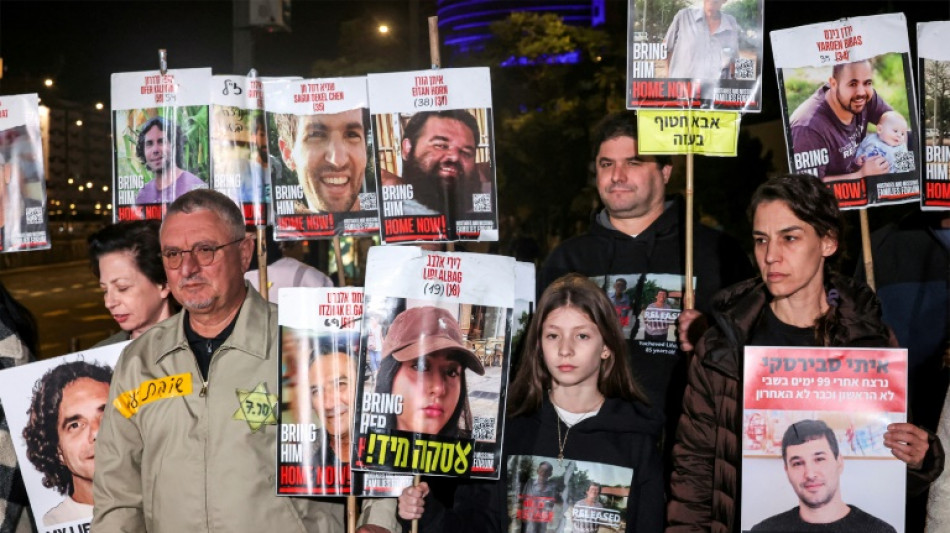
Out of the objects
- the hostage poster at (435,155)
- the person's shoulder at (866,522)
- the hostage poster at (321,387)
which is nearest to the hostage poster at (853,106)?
the hostage poster at (435,155)

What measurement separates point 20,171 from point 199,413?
185 centimetres

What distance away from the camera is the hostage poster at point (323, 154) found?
4465 mm

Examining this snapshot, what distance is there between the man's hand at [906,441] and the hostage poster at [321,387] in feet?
5.24

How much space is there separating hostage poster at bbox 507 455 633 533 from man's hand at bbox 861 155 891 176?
153 cm

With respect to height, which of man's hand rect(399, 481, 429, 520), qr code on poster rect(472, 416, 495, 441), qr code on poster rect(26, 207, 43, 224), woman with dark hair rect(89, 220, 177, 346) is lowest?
man's hand rect(399, 481, 429, 520)

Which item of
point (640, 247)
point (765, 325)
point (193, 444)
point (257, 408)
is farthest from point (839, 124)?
point (193, 444)

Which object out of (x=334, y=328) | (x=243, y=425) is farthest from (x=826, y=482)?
(x=243, y=425)

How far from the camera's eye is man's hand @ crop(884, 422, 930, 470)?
120 inches

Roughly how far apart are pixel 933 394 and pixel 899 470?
1.79 meters

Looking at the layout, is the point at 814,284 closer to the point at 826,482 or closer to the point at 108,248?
the point at 826,482

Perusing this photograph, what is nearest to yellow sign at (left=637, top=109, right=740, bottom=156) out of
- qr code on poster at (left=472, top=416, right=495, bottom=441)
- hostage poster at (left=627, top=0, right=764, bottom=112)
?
hostage poster at (left=627, top=0, right=764, bottom=112)

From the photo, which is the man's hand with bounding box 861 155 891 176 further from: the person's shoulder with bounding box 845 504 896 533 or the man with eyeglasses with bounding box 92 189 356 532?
the man with eyeglasses with bounding box 92 189 356 532

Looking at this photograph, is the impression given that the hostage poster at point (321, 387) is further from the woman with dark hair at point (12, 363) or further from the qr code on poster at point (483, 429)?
the woman with dark hair at point (12, 363)

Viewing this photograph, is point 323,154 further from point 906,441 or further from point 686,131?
point 906,441
